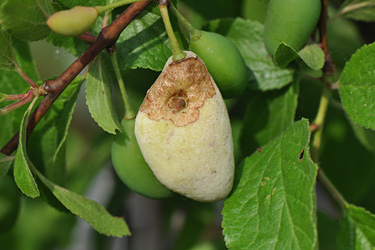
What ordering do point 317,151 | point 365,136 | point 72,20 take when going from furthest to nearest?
1. point 365,136
2. point 317,151
3. point 72,20

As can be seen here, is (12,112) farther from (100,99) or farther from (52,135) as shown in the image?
(100,99)

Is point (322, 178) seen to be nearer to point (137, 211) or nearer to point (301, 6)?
point (301, 6)

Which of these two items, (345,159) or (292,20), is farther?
(345,159)

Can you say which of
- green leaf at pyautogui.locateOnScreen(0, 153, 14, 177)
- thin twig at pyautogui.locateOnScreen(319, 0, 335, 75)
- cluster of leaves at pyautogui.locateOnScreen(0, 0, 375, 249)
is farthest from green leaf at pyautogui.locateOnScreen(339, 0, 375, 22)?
green leaf at pyautogui.locateOnScreen(0, 153, 14, 177)

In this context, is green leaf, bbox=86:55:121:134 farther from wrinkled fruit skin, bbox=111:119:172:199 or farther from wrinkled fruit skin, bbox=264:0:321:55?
wrinkled fruit skin, bbox=264:0:321:55

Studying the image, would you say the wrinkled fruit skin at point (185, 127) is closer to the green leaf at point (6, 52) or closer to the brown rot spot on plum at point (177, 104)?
the brown rot spot on plum at point (177, 104)

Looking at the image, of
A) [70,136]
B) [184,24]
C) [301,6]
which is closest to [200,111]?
[184,24]

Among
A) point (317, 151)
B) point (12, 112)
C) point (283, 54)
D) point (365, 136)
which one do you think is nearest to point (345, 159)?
point (365, 136)
